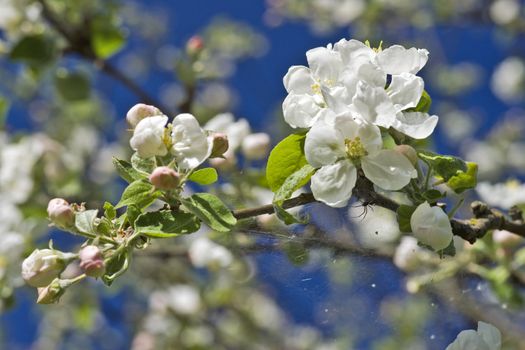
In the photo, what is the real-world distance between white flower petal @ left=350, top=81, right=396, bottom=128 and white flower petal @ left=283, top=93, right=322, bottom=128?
7 centimetres

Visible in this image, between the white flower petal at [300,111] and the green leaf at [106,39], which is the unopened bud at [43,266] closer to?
the white flower petal at [300,111]

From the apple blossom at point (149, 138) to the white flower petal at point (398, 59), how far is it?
0.30 meters

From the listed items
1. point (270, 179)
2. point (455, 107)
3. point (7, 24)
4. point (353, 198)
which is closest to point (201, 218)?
point (270, 179)

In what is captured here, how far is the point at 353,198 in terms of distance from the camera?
1.06m

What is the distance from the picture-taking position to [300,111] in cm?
103

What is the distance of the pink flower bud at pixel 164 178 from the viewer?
0.96 metres

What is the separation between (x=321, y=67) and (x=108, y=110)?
3481 mm

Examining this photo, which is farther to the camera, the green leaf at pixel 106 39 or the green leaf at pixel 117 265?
the green leaf at pixel 106 39

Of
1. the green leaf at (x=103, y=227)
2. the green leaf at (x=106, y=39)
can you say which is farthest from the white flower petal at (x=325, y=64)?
the green leaf at (x=106, y=39)

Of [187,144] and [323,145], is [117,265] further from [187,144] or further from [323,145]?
[323,145]

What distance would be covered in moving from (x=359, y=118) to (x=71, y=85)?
1746 mm

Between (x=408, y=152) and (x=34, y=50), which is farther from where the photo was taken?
(x=34, y=50)

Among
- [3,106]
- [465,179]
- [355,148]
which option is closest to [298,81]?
[355,148]

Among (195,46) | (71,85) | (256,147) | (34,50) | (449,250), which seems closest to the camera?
(449,250)
